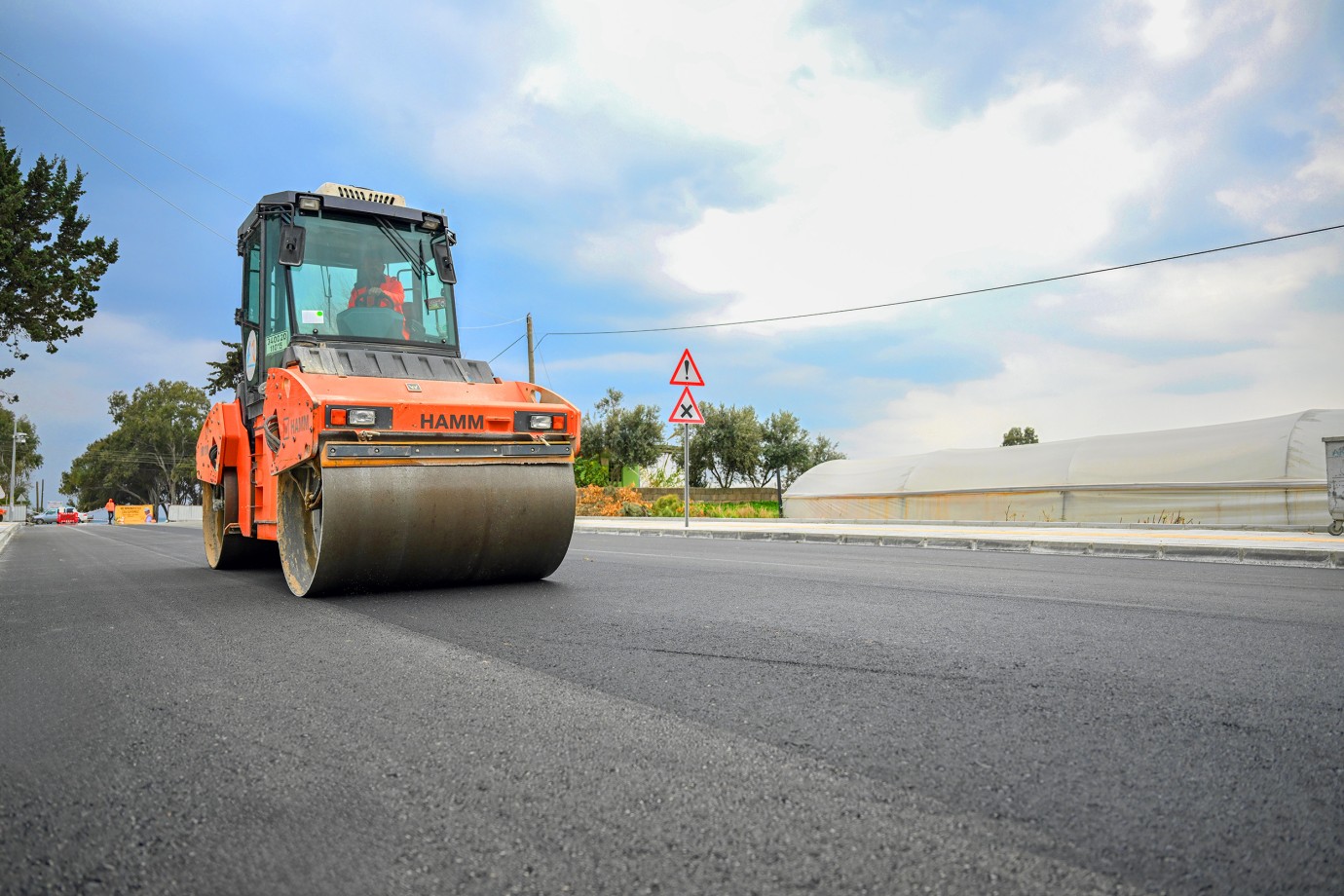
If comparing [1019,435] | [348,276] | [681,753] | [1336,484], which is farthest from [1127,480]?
[1019,435]

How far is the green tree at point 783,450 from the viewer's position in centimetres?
5306

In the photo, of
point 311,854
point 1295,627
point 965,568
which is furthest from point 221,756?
point 965,568

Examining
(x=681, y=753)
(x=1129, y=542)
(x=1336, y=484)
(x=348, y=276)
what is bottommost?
(x=1129, y=542)

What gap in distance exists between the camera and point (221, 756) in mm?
2617

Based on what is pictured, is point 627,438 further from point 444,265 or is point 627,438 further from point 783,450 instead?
point 444,265

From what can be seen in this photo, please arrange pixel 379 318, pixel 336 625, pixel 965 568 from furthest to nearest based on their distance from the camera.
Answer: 1. pixel 965 568
2. pixel 379 318
3. pixel 336 625

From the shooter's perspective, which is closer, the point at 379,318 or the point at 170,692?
the point at 170,692

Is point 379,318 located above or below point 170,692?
above

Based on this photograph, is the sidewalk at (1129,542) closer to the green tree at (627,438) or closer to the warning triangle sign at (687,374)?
the warning triangle sign at (687,374)

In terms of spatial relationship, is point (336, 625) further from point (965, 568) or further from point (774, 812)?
point (965, 568)

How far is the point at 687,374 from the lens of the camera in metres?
18.0

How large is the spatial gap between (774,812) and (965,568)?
23.5ft

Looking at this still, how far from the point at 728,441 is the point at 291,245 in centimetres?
4557

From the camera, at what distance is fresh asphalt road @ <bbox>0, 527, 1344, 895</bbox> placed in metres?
1.83
